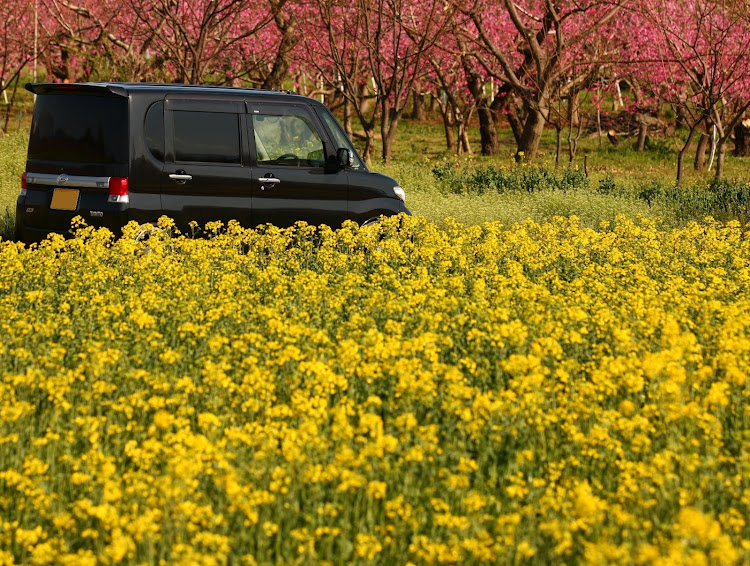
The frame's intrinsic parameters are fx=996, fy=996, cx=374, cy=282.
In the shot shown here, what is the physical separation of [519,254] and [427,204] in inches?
231

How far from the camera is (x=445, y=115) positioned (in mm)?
33844

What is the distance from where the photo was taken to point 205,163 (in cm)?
1014

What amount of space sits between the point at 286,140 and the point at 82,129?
83.4 inches

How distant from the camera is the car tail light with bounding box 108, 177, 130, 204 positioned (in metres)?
9.64

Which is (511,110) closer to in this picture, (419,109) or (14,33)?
(419,109)

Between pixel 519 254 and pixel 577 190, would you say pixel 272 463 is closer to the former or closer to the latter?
pixel 519 254

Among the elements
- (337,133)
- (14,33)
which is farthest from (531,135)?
(14,33)

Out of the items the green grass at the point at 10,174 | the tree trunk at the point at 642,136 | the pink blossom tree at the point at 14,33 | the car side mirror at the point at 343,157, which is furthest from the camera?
the tree trunk at the point at 642,136

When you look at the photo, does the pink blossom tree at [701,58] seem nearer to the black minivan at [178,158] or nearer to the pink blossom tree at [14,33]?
the black minivan at [178,158]

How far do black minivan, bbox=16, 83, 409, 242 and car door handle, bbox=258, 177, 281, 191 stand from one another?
0.6 inches

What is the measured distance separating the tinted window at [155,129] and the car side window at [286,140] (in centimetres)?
102

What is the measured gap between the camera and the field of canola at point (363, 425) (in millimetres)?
4453

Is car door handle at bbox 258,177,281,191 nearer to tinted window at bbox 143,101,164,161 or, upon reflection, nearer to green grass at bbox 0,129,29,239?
tinted window at bbox 143,101,164,161

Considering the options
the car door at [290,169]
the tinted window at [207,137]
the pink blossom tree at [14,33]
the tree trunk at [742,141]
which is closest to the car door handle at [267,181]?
the car door at [290,169]
